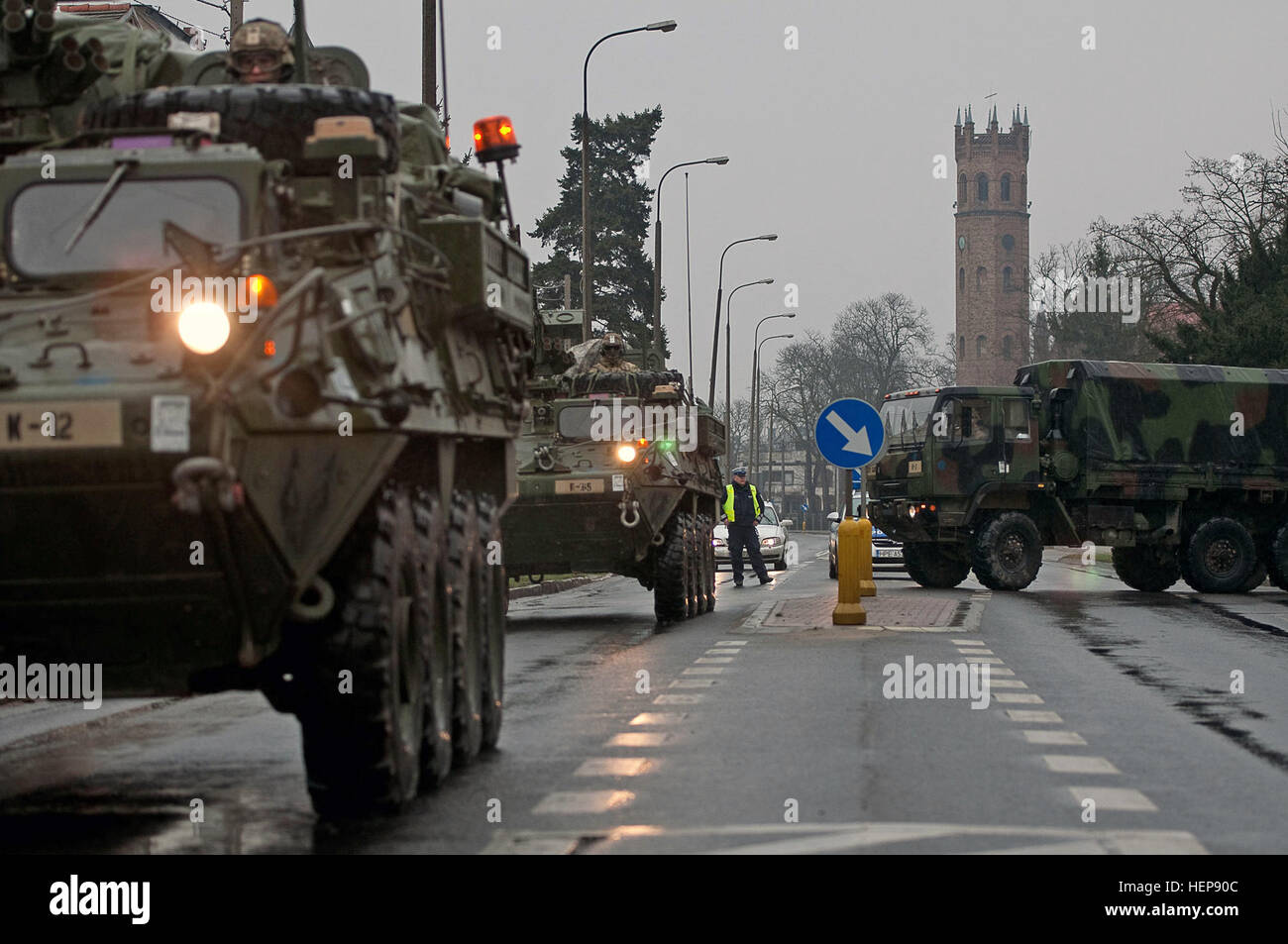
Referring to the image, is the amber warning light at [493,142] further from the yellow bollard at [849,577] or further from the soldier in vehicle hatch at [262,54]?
the yellow bollard at [849,577]

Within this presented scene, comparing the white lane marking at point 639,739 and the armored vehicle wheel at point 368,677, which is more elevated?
the armored vehicle wheel at point 368,677

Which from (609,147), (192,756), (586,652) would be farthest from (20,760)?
(609,147)

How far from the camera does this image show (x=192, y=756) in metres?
11.1

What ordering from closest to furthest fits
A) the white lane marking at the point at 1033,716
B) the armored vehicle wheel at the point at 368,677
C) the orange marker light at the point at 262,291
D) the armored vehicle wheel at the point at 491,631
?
1. the orange marker light at the point at 262,291
2. the armored vehicle wheel at the point at 368,677
3. the armored vehicle wheel at the point at 491,631
4. the white lane marking at the point at 1033,716

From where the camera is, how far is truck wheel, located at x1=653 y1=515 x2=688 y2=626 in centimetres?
2286

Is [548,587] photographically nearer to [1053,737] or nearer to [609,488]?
[609,488]

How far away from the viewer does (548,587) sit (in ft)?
110

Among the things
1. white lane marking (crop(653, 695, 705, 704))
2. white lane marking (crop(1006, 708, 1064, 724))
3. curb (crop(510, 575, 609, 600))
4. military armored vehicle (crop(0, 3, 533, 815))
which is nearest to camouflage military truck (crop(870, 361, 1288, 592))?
curb (crop(510, 575, 609, 600))

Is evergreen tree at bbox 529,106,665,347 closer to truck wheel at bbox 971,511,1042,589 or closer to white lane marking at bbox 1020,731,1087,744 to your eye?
truck wheel at bbox 971,511,1042,589

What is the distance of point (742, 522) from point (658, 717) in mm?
21706

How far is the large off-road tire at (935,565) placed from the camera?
33219 millimetres

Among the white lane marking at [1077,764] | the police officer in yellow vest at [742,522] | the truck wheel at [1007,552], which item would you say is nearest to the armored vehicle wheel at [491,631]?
the white lane marking at [1077,764]

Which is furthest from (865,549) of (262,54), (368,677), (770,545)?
(770,545)

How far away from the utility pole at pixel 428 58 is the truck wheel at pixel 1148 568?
13469 mm
